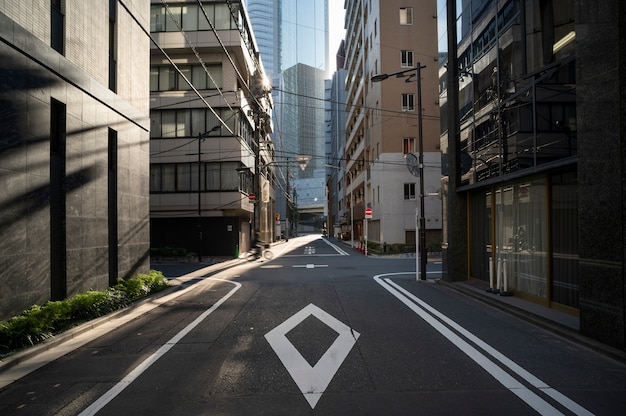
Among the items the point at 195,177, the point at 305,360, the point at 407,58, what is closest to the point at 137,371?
the point at 305,360

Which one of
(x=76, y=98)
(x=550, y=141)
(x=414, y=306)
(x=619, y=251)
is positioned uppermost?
(x=76, y=98)

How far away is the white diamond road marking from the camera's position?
17.3ft

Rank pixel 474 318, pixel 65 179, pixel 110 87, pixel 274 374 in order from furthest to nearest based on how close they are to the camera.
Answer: pixel 110 87
pixel 65 179
pixel 474 318
pixel 274 374

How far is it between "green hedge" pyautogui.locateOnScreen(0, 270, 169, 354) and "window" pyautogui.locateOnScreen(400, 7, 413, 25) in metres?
34.1

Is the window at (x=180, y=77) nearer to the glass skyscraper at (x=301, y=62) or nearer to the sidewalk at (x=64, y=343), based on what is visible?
the sidewalk at (x=64, y=343)

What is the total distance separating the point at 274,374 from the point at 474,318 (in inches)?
217

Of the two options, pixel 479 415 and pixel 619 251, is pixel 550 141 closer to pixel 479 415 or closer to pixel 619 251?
pixel 619 251

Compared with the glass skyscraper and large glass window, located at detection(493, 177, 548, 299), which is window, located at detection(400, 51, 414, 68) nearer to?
large glass window, located at detection(493, 177, 548, 299)

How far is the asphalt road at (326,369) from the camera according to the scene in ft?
15.5

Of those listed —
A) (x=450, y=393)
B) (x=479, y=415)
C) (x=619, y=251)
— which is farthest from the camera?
(x=619, y=251)

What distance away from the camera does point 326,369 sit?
233 inches

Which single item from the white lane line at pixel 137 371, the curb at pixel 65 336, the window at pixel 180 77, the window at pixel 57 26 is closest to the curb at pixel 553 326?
the white lane line at pixel 137 371

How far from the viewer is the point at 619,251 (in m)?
6.46

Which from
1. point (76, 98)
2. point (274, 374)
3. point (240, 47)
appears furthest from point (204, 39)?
point (274, 374)
